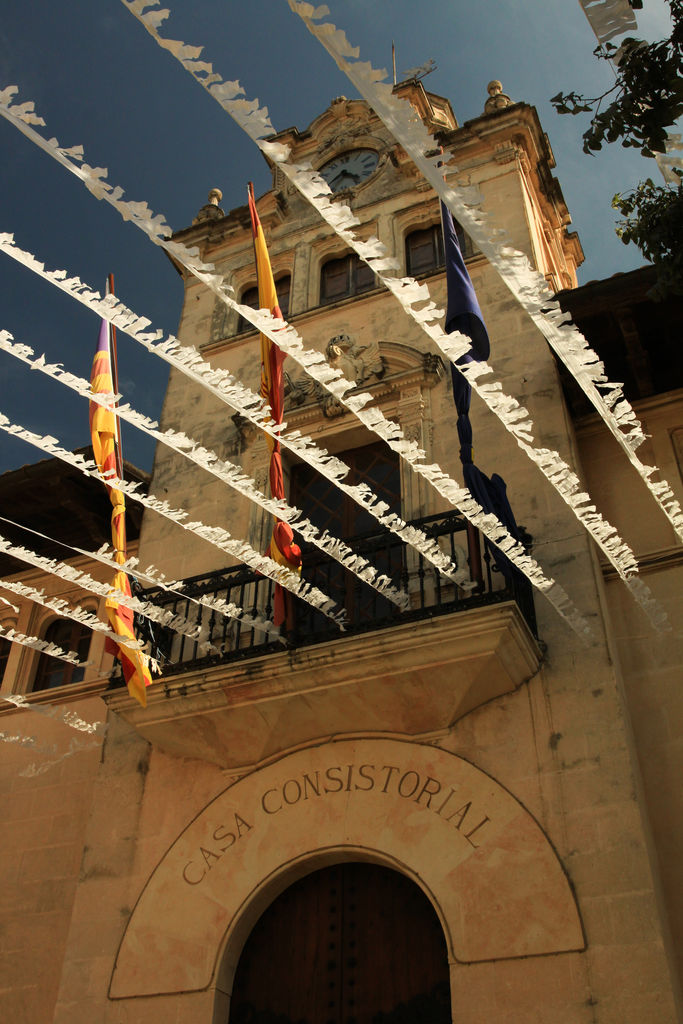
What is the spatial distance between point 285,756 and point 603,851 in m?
2.97

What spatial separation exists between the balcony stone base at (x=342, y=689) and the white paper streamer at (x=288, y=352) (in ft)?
1.73

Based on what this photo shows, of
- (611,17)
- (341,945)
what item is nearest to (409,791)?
(341,945)

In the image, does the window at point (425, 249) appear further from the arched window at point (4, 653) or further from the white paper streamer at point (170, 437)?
the arched window at point (4, 653)

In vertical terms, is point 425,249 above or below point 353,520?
above

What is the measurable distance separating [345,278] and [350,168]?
244 cm

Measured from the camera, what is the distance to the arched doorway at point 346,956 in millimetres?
7387

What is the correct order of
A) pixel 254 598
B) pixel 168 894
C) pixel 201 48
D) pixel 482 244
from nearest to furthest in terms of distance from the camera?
pixel 201 48
pixel 482 244
pixel 168 894
pixel 254 598

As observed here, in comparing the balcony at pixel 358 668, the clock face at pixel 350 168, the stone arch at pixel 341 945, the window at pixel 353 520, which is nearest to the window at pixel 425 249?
the clock face at pixel 350 168

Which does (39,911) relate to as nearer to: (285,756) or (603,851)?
(285,756)

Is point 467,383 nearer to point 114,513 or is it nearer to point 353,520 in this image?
point 353,520

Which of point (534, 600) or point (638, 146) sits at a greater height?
point (638, 146)

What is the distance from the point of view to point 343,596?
9.41 metres

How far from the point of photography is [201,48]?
4.22 meters

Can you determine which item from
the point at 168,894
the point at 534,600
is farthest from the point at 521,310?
the point at 168,894
